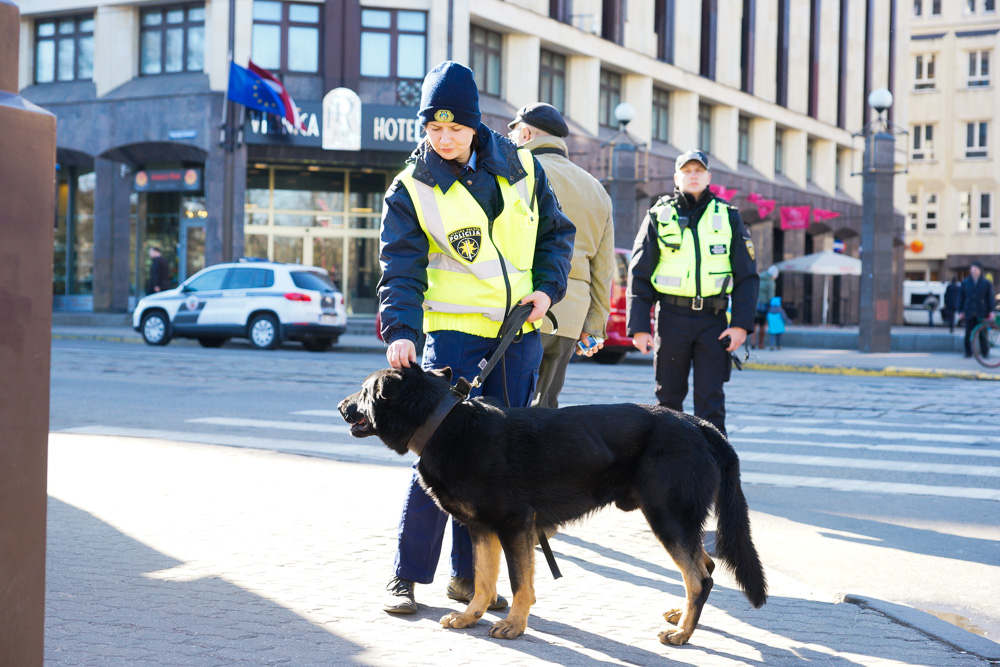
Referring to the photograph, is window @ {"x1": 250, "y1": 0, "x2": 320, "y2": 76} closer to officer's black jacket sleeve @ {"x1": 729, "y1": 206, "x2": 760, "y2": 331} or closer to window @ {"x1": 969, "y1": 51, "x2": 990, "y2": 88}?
officer's black jacket sleeve @ {"x1": 729, "y1": 206, "x2": 760, "y2": 331}

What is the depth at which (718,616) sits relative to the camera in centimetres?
427

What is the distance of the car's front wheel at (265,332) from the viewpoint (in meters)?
20.8

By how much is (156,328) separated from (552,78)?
54.4 feet

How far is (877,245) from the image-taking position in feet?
76.0

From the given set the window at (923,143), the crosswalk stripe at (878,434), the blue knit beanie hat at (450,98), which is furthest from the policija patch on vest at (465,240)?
the window at (923,143)

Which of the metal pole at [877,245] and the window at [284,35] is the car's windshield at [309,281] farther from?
the metal pole at [877,245]

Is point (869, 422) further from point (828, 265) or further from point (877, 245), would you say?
point (828, 265)

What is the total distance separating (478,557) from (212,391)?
923 cm

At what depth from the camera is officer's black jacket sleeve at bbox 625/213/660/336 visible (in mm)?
6277

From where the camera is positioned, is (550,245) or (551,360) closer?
(550,245)

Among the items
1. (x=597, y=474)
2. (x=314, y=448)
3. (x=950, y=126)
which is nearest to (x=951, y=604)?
(x=597, y=474)

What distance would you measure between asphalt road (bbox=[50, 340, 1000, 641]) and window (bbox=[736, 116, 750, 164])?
26.8 metres

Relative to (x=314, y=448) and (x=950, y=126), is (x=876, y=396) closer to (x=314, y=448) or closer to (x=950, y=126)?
(x=314, y=448)

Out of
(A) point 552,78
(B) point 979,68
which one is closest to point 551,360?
(A) point 552,78
